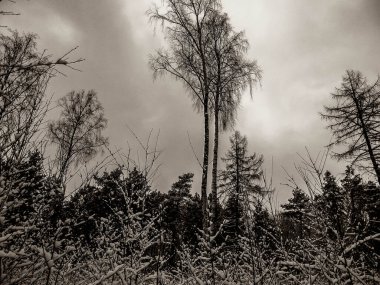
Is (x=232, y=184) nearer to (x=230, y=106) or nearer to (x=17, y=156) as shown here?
(x=230, y=106)

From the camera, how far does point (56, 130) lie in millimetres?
12805

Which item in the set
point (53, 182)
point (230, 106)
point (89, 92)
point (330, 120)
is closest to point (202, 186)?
point (230, 106)

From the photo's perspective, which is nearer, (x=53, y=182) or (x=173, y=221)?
(x=53, y=182)

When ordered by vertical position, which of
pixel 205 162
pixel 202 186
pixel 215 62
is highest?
pixel 215 62

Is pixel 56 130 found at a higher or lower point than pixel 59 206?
higher

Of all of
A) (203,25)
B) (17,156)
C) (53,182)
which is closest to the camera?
(17,156)

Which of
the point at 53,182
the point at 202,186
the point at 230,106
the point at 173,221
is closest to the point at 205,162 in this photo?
the point at 202,186

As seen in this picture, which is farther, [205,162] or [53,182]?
[205,162]

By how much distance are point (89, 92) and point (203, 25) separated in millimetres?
6717

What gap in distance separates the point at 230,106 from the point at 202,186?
385 centimetres

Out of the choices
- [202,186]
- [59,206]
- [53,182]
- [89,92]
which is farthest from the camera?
[89,92]

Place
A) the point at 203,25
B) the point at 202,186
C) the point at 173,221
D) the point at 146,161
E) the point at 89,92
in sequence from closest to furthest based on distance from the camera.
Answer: the point at 146,161
the point at 202,186
the point at 203,25
the point at 89,92
the point at 173,221

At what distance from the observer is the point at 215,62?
1032cm

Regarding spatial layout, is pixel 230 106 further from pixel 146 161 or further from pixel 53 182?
pixel 53 182
